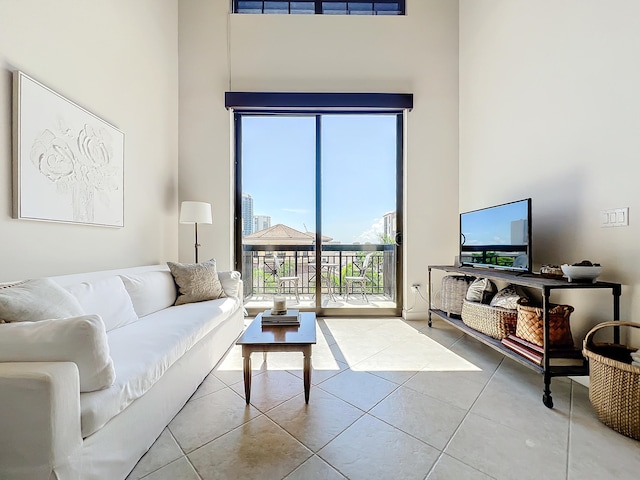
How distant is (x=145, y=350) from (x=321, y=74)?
3.42 meters

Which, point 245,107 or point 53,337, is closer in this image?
point 53,337

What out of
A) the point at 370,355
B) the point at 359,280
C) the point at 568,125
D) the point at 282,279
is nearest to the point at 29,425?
the point at 370,355

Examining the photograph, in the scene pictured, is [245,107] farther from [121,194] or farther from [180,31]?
[121,194]

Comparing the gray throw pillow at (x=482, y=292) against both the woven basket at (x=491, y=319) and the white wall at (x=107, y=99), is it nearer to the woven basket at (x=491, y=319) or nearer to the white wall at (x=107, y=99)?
the woven basket at (x=491, y=319)

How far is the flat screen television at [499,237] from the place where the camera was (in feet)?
6.88

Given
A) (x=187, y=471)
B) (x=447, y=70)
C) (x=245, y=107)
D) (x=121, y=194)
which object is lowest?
(x=187, y=471)

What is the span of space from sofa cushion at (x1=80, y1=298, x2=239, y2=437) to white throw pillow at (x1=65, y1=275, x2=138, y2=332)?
68mm

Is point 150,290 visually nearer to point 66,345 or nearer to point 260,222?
point 66,345

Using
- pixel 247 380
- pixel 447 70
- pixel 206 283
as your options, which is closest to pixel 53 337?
pixel 247 380

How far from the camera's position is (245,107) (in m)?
3.42

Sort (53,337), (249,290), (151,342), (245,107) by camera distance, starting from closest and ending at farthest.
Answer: (53,337) → (151,342) → (245,107) → (249,290)

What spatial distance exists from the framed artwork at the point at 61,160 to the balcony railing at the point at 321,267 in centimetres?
170

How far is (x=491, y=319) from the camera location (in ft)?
7.28

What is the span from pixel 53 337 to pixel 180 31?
3.86m
